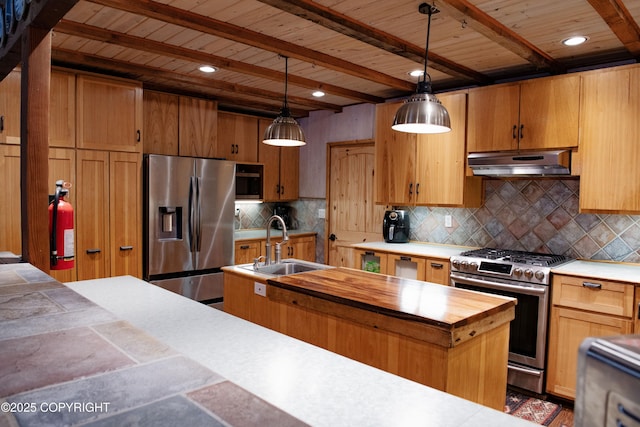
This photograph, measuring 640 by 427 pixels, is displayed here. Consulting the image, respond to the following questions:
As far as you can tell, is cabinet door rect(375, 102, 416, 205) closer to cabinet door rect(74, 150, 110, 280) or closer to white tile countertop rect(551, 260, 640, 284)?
white tile countertop rect(551, 260, 640, 284)

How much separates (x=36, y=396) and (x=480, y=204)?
13.1 ft

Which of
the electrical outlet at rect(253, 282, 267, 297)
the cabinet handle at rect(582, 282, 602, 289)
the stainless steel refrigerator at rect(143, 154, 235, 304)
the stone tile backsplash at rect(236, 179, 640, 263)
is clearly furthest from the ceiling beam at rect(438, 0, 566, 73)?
the stainless steel refrigerator at rect(143, 154, 235, 304)

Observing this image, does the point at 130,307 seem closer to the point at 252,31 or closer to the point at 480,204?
the point at 252,31

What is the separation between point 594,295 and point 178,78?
3.78 meters

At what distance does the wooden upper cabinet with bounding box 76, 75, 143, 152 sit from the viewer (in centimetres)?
368

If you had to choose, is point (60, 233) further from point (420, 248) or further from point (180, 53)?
point (420, 248)

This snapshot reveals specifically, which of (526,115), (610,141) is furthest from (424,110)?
(610,141)

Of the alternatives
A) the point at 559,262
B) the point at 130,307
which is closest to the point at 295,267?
the point at 130,307

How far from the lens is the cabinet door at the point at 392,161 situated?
4297 millimetres

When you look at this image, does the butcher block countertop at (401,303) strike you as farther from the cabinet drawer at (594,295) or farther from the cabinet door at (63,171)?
the cabinet door at (63,171)

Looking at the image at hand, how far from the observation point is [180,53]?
330 cm

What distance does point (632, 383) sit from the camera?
1.23ft

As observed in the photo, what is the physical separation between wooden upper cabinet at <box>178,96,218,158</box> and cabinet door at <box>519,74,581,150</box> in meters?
3.12

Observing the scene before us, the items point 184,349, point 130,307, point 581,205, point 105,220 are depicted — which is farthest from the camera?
point 105,220
